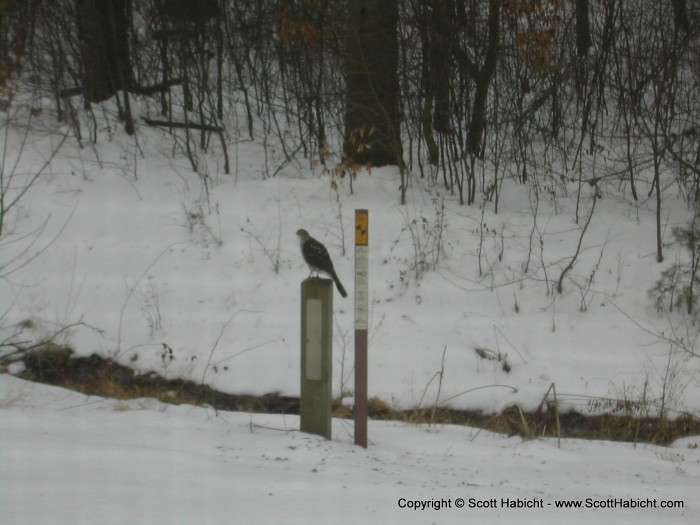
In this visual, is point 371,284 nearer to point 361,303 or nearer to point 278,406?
point 278,406

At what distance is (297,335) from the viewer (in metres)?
8.31

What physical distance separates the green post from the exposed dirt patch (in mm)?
1425

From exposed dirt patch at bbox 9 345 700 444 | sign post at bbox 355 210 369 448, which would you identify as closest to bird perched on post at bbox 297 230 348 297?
sign post at bbox 355 210 369 448

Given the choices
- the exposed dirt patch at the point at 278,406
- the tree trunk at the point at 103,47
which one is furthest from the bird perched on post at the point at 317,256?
the tree trunk at the point at 103,47

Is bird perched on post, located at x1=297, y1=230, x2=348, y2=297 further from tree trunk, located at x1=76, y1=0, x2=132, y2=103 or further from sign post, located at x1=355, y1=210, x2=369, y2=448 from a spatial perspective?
tree trunk, located at x1=76, y1=0, x2=132, y2=103

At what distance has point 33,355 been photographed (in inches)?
315

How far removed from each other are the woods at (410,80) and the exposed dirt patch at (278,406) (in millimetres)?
3255

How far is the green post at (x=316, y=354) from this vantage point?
5273 millimetres

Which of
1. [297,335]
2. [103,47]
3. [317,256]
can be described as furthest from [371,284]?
[103,47]

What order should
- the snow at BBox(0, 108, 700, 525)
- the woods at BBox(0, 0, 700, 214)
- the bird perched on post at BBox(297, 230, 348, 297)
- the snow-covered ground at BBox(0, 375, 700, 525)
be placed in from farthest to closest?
the woods at BBox(0, 0, 700, 214) < the bird perched on post at BBox(297, 230, 348, 297) < the snow at BBox(0, 108, 700, 525) < the snow-covered ground at BBox(0, 375, 700, 525)

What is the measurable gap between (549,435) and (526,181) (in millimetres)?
4801

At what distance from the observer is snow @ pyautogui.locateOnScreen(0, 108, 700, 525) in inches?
169

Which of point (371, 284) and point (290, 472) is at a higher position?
point (371, 284)

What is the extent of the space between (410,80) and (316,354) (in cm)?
665
